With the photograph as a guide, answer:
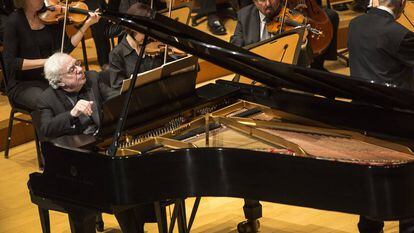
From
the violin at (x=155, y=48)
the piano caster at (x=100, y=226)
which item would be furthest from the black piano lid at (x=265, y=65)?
the piano caster at (x=100, y=226)

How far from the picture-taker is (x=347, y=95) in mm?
3434

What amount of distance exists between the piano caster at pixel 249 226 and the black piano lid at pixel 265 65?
3.27 ft

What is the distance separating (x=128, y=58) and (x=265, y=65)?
1.50 m

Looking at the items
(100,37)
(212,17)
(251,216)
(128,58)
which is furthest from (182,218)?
(212,17)

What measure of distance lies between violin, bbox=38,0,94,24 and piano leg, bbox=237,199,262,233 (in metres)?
1.75

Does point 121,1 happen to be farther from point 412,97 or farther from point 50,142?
point 412,97

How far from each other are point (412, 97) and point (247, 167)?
67cm

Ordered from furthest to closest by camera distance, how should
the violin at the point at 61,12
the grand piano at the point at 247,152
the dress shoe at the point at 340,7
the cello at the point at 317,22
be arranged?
1. the dress shoe at the point at 340,7
2. the cello at the point at 317,22
3. the violin at the point at 61,12
4. the grand piano at the point at 247,152

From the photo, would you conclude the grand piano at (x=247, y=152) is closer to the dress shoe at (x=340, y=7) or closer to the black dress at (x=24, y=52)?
the black dress at (x=24, y=52)

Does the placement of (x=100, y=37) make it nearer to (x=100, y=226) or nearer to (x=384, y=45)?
(x=100, y=226)

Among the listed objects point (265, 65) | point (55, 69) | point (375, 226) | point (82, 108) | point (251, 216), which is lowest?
point (251, 216)

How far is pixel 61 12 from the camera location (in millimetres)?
5227

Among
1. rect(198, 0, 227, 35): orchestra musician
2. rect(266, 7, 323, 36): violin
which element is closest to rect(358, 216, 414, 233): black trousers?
rect(266, 7, 323, 36): violin

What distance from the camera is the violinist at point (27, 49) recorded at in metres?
4.97
